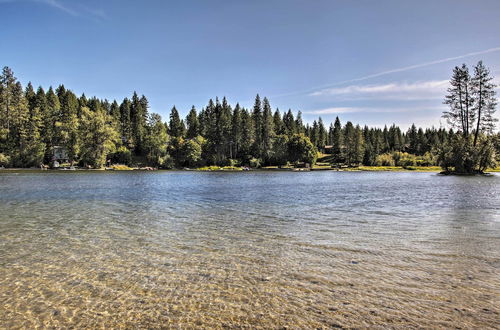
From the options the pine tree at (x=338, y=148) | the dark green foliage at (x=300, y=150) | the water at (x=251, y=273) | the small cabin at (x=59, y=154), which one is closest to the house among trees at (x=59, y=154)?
the small cabin at (x=59, y=154)

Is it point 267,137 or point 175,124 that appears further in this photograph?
point 175,124

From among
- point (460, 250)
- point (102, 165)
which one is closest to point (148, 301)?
point (460, 250)

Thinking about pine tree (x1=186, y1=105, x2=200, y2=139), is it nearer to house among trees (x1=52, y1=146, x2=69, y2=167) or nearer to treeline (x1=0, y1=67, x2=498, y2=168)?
treeline (x1=0, y1=67, x2=498, y2=168)

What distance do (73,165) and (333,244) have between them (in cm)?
11194

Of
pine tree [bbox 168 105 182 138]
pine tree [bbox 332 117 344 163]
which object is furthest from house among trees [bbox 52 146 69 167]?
pine tree [bbox 332 117 344 163]

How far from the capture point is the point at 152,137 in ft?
401

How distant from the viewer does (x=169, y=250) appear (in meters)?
10.3

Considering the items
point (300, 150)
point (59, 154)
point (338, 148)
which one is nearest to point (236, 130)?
point (300, 150)

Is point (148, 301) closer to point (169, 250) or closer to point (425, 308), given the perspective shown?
point (169, 250)

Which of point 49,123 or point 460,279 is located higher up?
point 49,123

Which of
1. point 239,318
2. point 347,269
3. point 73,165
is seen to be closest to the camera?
point 239,318

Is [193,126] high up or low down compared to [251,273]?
up

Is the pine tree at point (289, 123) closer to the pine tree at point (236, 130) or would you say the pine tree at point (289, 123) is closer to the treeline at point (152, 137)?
the treeline at point (152, 137)

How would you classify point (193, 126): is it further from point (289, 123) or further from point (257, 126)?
point (289, 123)
